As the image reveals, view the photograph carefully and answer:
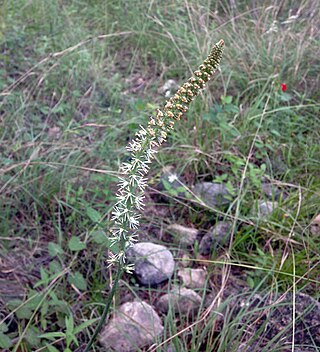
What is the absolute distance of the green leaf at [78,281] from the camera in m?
2.39

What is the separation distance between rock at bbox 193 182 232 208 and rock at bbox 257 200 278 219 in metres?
0.18

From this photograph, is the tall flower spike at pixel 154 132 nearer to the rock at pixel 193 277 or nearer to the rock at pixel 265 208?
the rock at pixel 193 277

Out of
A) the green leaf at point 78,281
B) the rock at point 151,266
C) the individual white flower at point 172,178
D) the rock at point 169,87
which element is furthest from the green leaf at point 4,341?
the rock at point 169,87

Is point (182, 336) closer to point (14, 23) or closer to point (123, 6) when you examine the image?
point (14, 23)

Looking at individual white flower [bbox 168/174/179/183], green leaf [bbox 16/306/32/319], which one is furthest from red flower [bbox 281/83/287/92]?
green leaf [bbox 16/306/32/319]

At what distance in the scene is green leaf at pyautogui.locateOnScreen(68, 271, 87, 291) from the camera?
7.85ft

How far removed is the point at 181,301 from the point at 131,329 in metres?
0.28

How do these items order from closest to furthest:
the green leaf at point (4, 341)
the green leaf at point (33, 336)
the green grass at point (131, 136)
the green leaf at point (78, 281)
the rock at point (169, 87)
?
the green leaf at point (4, 341) < the green leaf at point (33, 336) < the green leaf at point (78, 281) < the green grass at point (131, 136) < the rock at point (169, 87)

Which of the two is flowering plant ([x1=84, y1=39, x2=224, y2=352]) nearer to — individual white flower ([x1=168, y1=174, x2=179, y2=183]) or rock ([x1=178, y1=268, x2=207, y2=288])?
rock ([x1=178, y1=268, x2=207, y2=288])

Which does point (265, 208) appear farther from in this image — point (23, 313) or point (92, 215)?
point (23, 313)

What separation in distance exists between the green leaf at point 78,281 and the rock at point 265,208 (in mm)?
1069

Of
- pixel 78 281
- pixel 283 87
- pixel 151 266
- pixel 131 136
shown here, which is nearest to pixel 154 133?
pixel 78 281

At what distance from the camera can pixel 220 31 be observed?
174 inches

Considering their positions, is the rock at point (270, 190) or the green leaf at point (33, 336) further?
the rock at point (270, 190)
